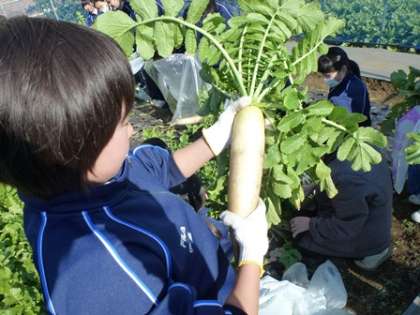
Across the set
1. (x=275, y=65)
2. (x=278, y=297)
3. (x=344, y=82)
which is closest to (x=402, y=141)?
(x=344, y=82)

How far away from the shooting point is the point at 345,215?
8.78 feet

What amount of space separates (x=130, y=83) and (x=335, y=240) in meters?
2.11

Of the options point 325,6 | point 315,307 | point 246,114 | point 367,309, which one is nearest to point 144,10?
point 246,114

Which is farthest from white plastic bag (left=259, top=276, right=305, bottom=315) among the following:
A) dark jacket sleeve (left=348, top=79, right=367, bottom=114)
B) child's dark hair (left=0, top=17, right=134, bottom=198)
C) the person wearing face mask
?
dark jacket sleeve (left=348, top=79, right=367, bottom=114)

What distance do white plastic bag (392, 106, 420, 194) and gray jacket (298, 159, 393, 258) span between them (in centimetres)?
32

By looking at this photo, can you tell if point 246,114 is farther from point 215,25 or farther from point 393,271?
point 393,271

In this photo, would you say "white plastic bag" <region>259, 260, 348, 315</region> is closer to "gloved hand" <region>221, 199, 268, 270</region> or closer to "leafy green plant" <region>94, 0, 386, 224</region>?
"leafy green plant" <region>94, 0, 386, 224</region>

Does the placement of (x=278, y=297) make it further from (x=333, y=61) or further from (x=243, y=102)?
(x=333, y=61)

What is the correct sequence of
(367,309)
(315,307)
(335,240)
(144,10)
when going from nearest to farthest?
(144,10) < (315,307) < (367,309) < (335,240)

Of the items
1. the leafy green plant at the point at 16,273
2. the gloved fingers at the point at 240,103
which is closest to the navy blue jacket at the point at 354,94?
the gloved fingers at the point at 240,103

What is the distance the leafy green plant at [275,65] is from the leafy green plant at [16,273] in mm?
948

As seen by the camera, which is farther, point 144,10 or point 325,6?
point 325,6

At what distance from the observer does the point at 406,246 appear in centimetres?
303

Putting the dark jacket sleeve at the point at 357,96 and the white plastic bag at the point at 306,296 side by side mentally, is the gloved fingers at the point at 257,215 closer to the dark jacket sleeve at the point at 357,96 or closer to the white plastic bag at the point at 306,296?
the white plastic bag at the point at 306,296
